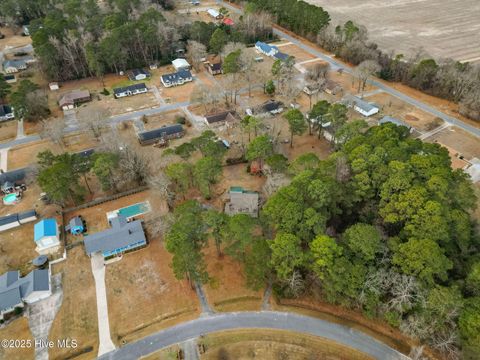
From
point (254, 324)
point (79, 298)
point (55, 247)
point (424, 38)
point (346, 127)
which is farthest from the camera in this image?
point (424, 38)


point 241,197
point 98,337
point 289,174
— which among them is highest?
point 289,174

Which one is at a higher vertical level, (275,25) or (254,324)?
(275,25)

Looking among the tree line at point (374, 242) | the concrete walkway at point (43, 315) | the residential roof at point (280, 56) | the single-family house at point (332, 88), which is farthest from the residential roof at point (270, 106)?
the concrete walkway at point (43, 315)

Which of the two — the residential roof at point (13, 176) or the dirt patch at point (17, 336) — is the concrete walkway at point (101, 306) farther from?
the residential roof at point (13, 176)

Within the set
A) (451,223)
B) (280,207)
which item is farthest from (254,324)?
(451,223)

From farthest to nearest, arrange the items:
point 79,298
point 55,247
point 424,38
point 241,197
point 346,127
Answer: point 424,38, point 346,127, point 241,197, point 55,247, point 79,298

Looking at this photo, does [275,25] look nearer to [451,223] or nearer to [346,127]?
[346,127]
